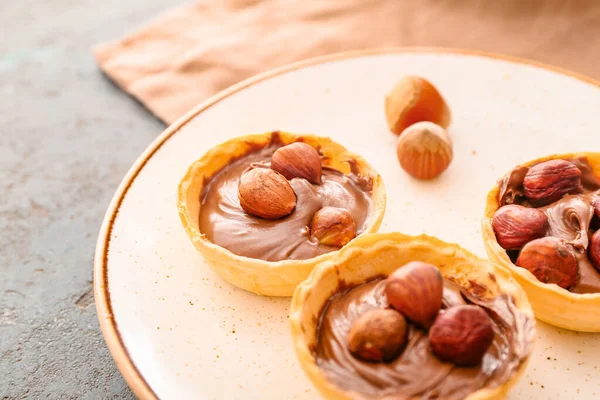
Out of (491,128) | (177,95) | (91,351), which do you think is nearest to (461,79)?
(491,128)

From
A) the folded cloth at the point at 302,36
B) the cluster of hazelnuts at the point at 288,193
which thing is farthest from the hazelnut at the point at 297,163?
the folded cloth at the point at 302,36

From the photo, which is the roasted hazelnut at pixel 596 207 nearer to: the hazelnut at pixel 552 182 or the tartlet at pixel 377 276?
the hazelnut at pixel 552 182

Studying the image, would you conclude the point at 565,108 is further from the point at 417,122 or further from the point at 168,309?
the point at 168,309

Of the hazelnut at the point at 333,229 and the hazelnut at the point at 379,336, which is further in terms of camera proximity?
the hazelnut at the point at 333,229

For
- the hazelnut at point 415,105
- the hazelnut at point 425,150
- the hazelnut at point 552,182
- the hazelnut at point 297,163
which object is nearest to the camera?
the hazelnut at point 552,182

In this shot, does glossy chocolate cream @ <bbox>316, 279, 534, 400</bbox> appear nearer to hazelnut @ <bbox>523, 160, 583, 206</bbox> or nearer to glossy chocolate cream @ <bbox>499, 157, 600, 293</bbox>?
glossy chocolate cream @ <bbox>499, 157, 600, 293</bbox>

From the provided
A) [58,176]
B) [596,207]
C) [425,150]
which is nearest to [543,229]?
[596,207]
